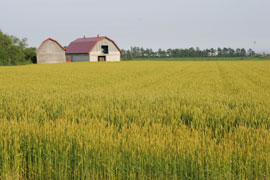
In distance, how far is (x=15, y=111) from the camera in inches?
225

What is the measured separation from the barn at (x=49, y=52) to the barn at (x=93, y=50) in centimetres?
490

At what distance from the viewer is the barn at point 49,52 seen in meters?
51.3

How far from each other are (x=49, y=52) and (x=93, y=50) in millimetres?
9387

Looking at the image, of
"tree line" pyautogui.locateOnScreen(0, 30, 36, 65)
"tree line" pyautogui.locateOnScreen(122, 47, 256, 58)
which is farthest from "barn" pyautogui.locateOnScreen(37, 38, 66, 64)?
"tree line" pyautogui.locateOnScreen(122, 47, 256, 58)

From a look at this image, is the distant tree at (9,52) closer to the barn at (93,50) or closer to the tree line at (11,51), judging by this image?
the tree line at (11,51)

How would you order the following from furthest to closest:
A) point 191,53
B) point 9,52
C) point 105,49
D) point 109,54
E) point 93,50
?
point 191,53
point 105,49
point 109,54
point 93,50
point 9,52

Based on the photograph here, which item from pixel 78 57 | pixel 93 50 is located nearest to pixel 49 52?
pixel 78 57

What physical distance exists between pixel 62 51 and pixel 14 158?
5405 cm

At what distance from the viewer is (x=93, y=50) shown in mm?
55594

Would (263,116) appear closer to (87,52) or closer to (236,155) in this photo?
(236,155)

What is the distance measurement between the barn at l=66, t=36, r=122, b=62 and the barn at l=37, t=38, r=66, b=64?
4.90 metres

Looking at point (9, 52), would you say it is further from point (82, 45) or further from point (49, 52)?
point (82, 45)

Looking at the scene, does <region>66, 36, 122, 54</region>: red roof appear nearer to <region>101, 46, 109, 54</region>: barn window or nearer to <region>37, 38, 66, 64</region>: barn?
<region>101, 46, 109, 54</region>: barn window

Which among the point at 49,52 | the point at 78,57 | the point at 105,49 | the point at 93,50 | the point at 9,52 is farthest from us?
the point at 105,49
